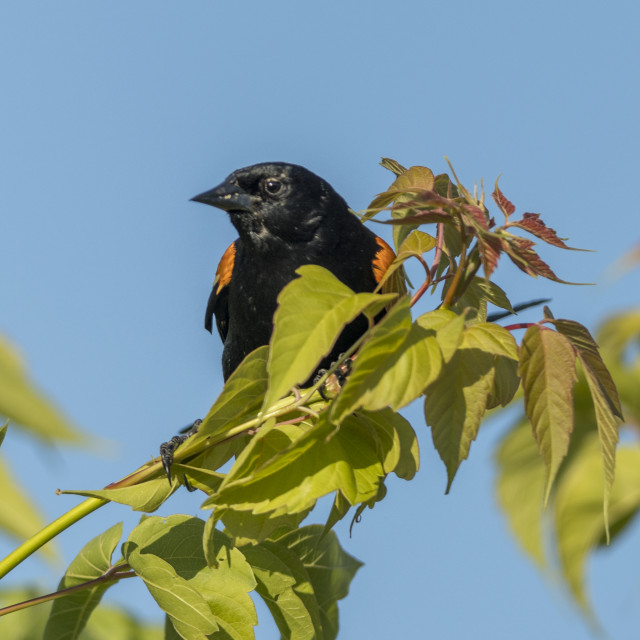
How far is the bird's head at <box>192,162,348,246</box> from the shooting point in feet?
12.6

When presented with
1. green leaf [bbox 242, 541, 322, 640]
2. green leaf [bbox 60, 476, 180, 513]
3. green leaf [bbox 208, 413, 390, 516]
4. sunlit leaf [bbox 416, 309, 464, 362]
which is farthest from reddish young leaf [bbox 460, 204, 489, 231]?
green leaf [bbox 242, 541, 322, 640]

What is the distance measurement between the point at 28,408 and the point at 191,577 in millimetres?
1222

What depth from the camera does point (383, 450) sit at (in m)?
1.49

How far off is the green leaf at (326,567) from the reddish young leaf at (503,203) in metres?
0.88

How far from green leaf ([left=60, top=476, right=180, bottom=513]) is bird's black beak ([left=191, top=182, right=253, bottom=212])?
237cm

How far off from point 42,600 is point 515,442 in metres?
1.95

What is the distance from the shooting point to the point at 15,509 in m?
0.61

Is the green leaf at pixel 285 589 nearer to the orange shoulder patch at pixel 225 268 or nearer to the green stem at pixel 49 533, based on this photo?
the green stem at pixel 49 533

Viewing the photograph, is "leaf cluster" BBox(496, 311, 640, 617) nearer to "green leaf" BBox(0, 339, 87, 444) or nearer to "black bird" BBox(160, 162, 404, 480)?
"black bird" BBox(160, 162, 404, 480)

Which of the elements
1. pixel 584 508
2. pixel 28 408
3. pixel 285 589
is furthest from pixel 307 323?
pixel 584 508

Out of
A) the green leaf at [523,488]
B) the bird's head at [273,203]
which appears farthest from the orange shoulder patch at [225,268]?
the green leaf at [523,488]

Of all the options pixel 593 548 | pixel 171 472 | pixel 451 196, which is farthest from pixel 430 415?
pixel 593 548

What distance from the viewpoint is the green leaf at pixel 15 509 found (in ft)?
2.00

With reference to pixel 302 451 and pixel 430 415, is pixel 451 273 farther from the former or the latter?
pixel 302 451
